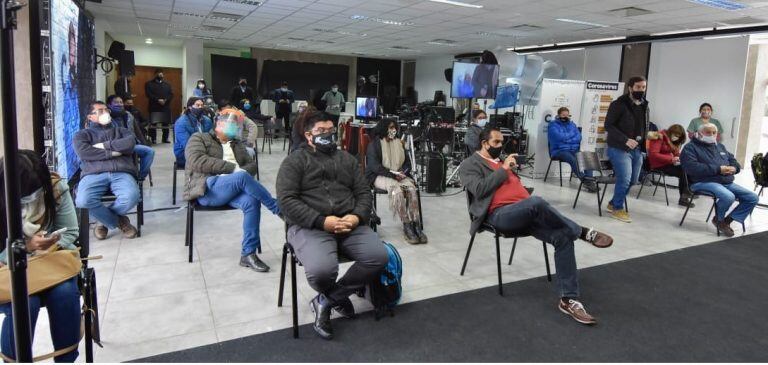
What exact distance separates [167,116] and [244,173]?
888cm

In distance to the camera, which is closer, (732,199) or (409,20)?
(732,199)

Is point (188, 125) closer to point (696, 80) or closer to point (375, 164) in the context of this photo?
point (375, 164)

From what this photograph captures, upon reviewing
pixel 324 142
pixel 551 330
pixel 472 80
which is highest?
pixel 472 80

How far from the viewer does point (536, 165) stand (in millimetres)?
8406

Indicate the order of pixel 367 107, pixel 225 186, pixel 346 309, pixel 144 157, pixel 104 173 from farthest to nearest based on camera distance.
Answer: pixel 367 107 → pixel 144 157 → pixel 104 173 → pixel 225 186 → pixel 346 309

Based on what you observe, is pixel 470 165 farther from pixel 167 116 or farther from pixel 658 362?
pixel 167 116

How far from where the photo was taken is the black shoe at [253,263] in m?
3.52

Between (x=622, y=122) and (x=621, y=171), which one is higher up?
(x=622, y=122)

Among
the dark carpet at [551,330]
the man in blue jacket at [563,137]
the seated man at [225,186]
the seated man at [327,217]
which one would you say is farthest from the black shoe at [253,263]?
the man in blue jacket at [563,137]

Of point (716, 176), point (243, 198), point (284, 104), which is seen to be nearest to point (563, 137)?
point (716, 176)

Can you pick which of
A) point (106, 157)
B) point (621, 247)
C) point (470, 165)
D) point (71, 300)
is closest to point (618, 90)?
point (621, 247)

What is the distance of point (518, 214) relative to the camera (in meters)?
3.12

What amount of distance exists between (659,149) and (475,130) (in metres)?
2.59

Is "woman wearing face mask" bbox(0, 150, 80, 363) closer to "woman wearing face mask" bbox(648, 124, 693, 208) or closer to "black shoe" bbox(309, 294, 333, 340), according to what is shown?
"black shoe" bbox(309, 294, 333, 340)
